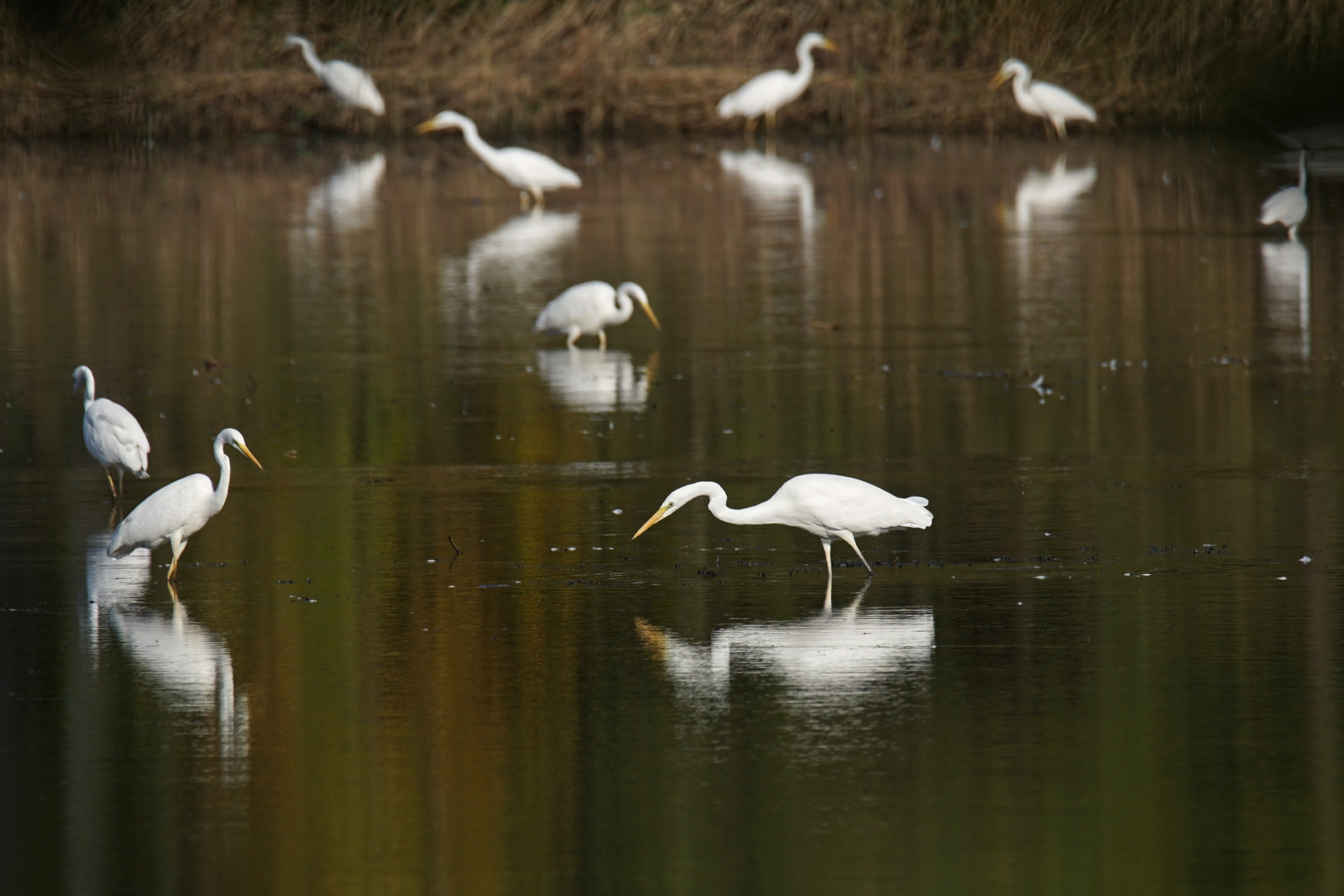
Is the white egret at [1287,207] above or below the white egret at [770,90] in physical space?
below

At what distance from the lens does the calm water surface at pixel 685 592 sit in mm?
5637

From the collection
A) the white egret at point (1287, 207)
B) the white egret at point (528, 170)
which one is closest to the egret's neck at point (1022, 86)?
the white egret at point (528, 170)

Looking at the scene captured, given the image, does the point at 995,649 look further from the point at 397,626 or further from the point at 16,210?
the point at 16,210

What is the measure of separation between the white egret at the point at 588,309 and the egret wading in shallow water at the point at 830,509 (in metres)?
6.74

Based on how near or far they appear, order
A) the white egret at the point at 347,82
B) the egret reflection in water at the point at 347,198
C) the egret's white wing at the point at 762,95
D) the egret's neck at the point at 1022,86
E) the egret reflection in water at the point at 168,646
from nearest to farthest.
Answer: the egret reflection in water at the point at 168,646
the egret reflection in water at the point at 347,198
the egret's neck at the point at 1022,86
the white egret at the point at 347,82
the egret's white wing at the point at 762,95

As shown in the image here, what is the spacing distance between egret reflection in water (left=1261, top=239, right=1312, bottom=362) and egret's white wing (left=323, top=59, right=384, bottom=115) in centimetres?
1875

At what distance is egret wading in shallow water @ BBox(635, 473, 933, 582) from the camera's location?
849cm

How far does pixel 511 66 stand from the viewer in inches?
1431

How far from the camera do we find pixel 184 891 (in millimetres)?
5289

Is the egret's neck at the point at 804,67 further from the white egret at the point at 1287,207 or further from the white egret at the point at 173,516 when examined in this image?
the white egret at the point at 173,516

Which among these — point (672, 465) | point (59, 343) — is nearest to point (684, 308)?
point (59, 343)


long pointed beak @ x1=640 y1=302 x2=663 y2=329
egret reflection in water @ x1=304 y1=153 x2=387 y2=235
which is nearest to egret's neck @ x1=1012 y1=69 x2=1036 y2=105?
egret reflection in water @ x1=304 y1=153 x2=387 y2=235

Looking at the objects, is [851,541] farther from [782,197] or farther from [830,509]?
[782,197]

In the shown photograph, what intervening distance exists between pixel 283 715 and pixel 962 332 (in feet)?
32.2
